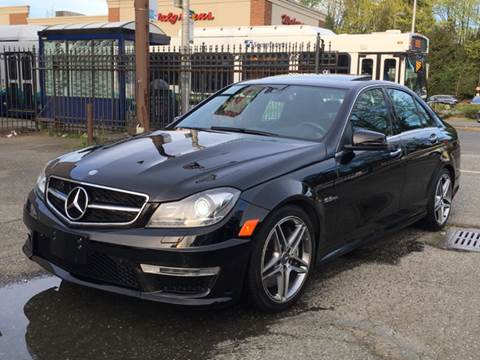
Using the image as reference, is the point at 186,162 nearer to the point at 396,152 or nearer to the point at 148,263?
the point at 148,263

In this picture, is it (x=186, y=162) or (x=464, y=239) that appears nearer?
(x=186, y=162)

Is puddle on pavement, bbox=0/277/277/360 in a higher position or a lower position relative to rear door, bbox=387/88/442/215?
lower

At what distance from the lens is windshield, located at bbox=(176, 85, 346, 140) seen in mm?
4625

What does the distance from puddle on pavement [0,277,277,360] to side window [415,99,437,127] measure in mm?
3072

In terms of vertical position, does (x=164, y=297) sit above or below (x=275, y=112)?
below

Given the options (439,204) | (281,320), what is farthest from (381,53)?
(281,320)

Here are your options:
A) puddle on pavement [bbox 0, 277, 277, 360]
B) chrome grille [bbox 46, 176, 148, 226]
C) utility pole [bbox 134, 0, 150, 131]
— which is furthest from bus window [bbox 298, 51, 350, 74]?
chrome grille [bbox 46, 176, 148, 226]

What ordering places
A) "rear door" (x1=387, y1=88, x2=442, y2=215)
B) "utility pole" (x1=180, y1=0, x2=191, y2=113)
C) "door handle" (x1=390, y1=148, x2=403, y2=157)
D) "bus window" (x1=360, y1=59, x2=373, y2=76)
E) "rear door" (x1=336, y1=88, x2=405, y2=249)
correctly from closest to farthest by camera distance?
"rear door" (x1=336, y1=88, x2=405, y2=249)
"door handle" (x1=390, y1=148, x2=403, y2=157)
"rear door" (x1=387, y1=88, x2=442, y2=215)
"utility pole" (x1=180, y1=0, x2=191, y2=113)
"bus window" (x1=360, y1=59, x2=373, y2=76)

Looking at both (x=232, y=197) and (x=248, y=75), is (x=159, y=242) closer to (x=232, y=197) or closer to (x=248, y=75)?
(x=232, y=197)

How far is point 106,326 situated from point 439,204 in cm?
388

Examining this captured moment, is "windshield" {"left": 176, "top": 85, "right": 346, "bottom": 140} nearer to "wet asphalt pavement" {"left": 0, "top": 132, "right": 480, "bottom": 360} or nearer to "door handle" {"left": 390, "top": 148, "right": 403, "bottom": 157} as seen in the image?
"door handle" {"left": 390, "top": 148, "right": 403, "bottom": 157}

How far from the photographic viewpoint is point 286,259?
3.90 metres

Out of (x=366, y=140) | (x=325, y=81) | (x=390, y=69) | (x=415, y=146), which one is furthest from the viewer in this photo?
(x=390, y=69)

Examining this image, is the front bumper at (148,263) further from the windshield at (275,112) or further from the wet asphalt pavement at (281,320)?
the windshield at (275,112)
